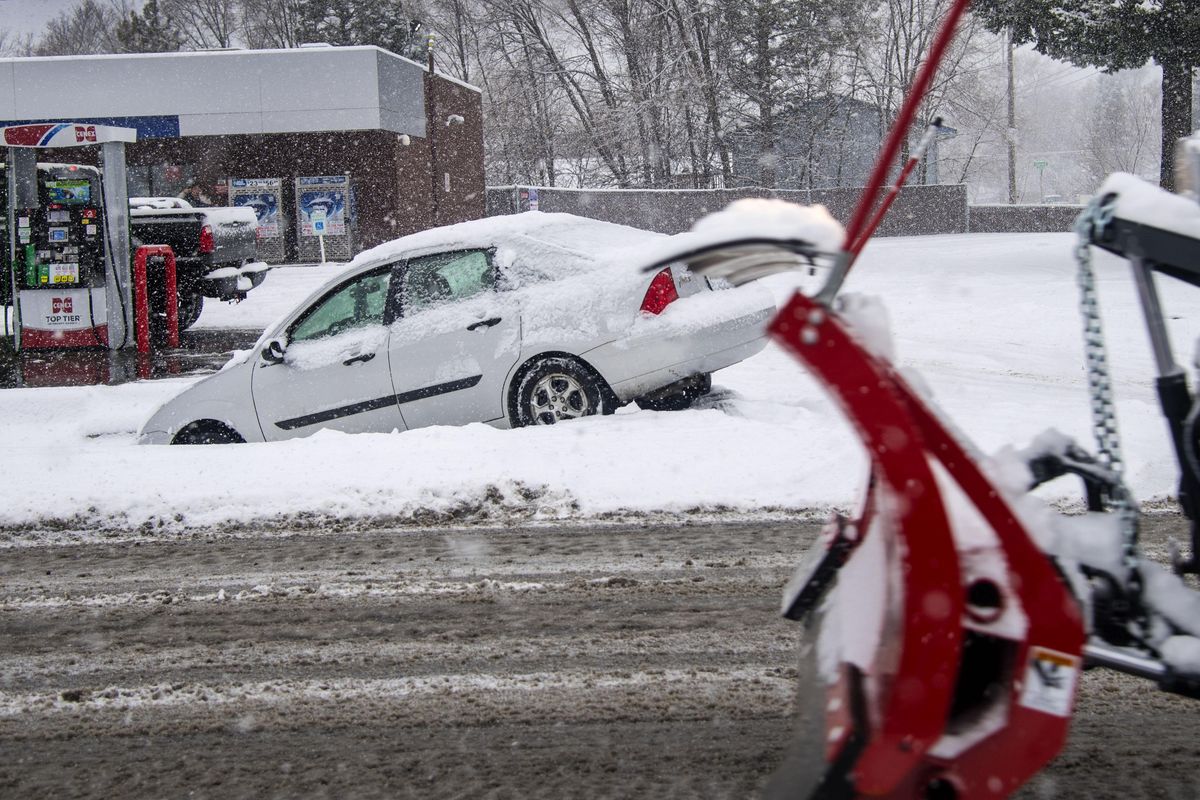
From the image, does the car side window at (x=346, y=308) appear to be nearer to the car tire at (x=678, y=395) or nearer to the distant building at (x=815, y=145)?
the car tire at (x=678, y=395)

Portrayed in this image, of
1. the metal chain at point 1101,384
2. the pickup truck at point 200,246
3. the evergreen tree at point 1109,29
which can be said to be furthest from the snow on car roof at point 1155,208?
the evergreen tree at point 1109,29

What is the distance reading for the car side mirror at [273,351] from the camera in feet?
26.9

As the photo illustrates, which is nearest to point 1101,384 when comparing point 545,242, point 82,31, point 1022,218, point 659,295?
point 659,295

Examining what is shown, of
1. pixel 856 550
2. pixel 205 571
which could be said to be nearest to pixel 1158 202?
pixel 856 550

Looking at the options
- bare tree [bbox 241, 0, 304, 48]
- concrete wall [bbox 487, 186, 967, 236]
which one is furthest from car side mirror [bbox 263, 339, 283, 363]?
bare tree [bbox 241, 0, 304, 48]

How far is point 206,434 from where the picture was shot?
8.40 metres

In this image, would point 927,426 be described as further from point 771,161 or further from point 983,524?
point 771,161

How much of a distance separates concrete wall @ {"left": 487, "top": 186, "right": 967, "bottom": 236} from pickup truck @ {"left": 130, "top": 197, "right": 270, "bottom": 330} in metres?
16.2

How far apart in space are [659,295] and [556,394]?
39.8 inches

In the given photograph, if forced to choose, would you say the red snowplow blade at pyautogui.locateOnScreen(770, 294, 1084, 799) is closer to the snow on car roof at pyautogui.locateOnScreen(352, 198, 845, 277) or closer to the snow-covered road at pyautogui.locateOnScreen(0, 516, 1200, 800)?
the snow-covered road at pyautogui.locateOnScreen(0, 516, 1200, 800)

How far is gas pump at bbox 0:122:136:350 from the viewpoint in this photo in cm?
1423

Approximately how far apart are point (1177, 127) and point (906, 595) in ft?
84.2

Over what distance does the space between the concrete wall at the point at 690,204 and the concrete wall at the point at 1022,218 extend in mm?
588

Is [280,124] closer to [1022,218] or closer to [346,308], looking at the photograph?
[346,308]
